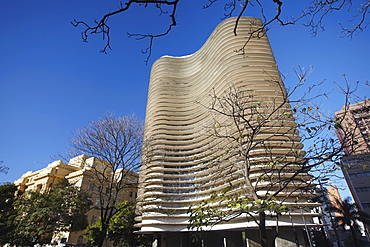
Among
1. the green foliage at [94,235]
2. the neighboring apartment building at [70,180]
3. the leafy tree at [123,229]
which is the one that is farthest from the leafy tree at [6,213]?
the leafy tree at [123,229]

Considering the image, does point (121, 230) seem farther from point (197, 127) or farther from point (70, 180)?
point (197, 127)

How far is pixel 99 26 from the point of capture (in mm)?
3119

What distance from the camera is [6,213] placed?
21.5m

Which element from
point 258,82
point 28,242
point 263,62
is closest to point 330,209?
point 258,82

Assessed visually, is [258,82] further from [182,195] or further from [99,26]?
[99,26]

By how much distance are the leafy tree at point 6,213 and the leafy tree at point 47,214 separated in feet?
1.93

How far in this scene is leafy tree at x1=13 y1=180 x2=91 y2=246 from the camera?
60.6 feet

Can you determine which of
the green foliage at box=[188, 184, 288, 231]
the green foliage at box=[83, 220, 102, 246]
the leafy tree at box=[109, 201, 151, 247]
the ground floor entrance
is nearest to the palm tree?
the ground floor entrance

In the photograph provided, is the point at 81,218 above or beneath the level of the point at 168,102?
beneath

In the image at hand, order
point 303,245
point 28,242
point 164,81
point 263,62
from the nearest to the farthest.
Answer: point 28,242, point 303,245, point 263,62, point 164,81

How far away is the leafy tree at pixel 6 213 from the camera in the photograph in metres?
18.8

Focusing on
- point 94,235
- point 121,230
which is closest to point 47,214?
point 94,235

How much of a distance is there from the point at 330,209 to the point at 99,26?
4155 cm

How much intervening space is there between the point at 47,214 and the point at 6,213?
6062 millimetres
